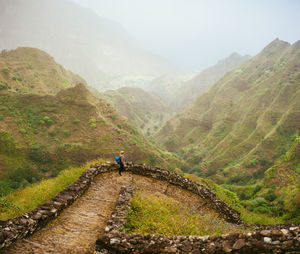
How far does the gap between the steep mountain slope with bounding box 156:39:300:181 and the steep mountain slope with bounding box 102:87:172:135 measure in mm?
23170

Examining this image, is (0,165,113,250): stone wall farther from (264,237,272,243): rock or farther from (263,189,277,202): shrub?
(263,189,277,202): shrub

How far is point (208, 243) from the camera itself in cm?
483

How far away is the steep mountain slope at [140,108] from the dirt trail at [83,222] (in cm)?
7035

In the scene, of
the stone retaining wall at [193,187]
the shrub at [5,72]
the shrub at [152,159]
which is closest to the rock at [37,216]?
the stone retaining wall at [193,187]

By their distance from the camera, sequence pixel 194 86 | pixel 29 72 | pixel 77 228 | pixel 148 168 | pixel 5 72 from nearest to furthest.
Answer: pixel 77 228 < pixel 148 168 < pixel 5 72 < pixel 29 72 < pixel 194 86

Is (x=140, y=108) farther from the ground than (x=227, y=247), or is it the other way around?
(x=227, y=247)

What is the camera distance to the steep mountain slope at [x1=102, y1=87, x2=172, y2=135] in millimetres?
93812

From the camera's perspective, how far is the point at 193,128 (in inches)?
2749

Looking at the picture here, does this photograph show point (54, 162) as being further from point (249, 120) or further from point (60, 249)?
point (249, 120)

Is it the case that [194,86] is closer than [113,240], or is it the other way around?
[113,240]

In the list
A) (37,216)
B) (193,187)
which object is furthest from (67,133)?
(37,216)

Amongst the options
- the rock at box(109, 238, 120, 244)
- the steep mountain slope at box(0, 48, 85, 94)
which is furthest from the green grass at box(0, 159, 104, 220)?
the steep mountain slope at box(0, 48, 85, 94)

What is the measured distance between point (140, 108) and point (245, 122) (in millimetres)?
71107

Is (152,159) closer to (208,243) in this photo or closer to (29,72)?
(208,243)
